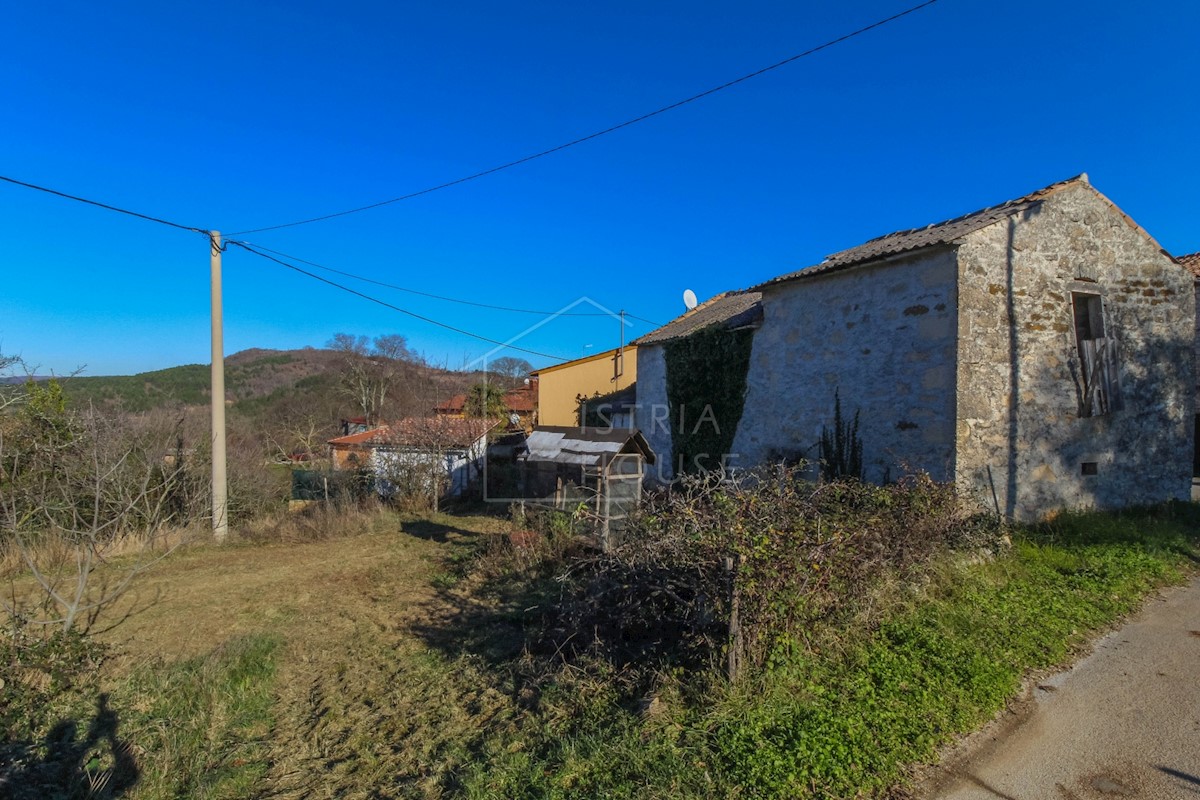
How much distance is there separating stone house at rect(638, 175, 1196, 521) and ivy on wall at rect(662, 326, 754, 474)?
6.19 feet

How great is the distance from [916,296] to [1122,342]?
367cm

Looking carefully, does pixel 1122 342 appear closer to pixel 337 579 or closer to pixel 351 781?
pixel 351 781

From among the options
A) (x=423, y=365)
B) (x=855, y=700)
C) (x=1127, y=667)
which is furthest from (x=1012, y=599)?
(x=423, y=365)

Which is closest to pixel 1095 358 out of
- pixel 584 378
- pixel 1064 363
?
pixel 1064 363

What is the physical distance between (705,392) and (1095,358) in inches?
258

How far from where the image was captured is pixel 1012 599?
559 centimetres

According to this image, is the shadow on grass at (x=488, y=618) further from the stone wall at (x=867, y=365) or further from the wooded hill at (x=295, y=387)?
the wooded hill at (x=295, y=387)

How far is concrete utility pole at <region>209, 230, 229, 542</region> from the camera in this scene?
11.7 meters

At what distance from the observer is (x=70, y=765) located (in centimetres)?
403

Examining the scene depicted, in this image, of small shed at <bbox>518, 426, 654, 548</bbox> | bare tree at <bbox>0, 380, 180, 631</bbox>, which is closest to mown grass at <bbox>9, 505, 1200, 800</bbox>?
small shed at <bbox>518, 426, 654, 548</bbox>

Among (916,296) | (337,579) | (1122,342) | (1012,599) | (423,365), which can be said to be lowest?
(337,579)

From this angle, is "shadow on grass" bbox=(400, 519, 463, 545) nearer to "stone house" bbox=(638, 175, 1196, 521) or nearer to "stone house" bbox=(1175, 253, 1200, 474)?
"stone house" bbox=(638, 175, 1196, 521)

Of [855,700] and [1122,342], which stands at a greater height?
[1122,342]

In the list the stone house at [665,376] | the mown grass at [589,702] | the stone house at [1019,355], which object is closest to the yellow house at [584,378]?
the stone house at [665,376]
